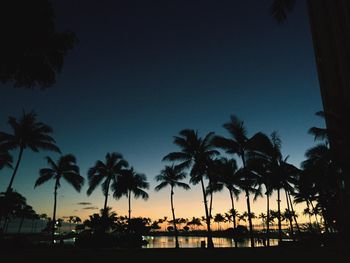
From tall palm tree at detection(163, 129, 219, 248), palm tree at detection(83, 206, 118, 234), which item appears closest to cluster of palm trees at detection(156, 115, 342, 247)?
tall palm tree at detection(163, 129, 219, 248)

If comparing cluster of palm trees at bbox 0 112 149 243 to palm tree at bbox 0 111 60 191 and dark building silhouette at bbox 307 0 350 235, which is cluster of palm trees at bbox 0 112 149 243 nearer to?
palm tree at bbox 0 111 60 191

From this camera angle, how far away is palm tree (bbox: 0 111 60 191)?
29.7m

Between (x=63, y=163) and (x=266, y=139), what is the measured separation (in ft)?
88.0

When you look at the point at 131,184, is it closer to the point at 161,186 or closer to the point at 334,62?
the point at 161,186

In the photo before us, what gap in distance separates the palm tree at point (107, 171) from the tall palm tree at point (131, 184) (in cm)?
136

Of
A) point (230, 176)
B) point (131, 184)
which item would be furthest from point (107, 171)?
point (230, 176)

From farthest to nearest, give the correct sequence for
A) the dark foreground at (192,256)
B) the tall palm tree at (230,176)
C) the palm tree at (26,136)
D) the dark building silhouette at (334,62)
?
the tall palm tree at (230,176), the palm tree at (26,136), the dark building silhouette at (334,62), the dark foreground at (192,256)

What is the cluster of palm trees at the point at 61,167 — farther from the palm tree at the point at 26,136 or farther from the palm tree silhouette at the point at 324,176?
the palm tree silhouette at the point at 324,176

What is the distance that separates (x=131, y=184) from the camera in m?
43.2

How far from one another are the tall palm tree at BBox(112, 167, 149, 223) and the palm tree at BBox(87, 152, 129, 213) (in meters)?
1.36

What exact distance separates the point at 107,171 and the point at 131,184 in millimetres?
5319

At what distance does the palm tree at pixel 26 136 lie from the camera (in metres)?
29.7

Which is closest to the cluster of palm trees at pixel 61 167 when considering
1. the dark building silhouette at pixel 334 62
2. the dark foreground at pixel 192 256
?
the dark foreground at pixel 192 256

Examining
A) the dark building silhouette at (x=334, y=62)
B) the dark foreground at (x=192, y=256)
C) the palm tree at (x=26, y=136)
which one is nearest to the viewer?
the dark foreground at (x=192, y=256)
